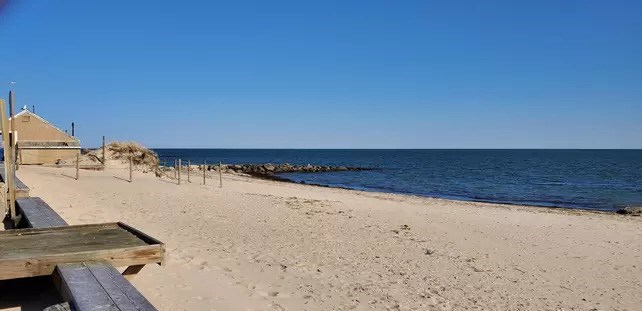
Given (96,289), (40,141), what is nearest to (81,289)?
(96,289)

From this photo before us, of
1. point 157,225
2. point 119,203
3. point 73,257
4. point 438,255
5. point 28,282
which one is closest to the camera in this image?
point 73,257

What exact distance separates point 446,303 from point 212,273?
3.43 meters

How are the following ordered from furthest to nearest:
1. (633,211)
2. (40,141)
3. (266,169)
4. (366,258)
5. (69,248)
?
(266,169) < (40,141) < (633,211) < (366,258) < (69,248)

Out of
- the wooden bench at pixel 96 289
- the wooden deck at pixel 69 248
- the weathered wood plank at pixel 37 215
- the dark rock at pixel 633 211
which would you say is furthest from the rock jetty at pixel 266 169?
the wooden bench at pixel 96 289

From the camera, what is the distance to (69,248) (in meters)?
4.76

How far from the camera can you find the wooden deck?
14.0ft

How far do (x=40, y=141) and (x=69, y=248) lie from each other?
32.4 m

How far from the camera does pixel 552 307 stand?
6707 mm

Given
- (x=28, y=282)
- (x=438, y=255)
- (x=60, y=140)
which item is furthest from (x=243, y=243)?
(x=60, y=140)

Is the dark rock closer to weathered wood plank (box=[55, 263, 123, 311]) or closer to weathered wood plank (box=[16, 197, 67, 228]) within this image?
weathered wood plank (box=[16, 197, 67, 228])

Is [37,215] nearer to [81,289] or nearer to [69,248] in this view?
[69,248]

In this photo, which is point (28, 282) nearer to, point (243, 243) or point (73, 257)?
point (73, 257)

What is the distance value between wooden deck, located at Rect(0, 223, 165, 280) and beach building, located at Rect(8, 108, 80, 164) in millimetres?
30103

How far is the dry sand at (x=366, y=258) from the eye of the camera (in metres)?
6.51
